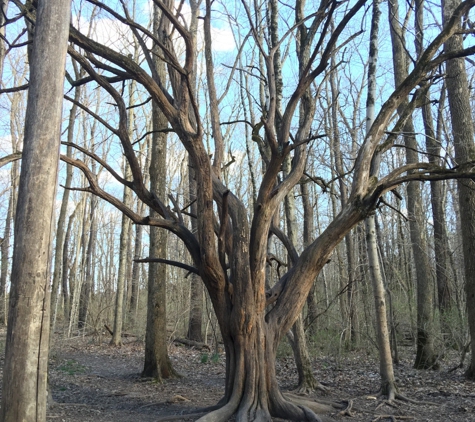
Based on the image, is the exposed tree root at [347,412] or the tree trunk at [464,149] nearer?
the exposed tree root at [347,412]

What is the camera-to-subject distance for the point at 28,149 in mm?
3891

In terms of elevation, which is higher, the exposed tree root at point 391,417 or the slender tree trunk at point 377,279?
the slender tree trunk at point 377,279

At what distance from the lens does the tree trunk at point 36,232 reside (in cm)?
362

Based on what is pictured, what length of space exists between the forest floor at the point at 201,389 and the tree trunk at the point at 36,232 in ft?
7.70

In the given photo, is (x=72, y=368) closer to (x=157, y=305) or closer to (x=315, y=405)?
(x=157, y=305)

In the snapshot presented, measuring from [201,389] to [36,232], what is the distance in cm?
579

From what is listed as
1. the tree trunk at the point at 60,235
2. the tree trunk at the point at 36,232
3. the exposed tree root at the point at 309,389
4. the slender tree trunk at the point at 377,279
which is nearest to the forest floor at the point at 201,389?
the exposed tree root at the point at 309,389

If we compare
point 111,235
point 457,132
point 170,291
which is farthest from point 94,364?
point 111,235

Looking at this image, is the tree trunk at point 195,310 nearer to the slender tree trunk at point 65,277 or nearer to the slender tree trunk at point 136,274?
the slender tree trunk at point 136,274

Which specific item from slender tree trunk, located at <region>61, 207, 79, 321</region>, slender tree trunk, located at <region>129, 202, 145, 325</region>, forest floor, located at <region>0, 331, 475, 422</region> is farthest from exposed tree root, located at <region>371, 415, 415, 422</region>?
slender tree trunk, located at <region>61, 207, 79, 321</region>

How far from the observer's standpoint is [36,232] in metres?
3.76

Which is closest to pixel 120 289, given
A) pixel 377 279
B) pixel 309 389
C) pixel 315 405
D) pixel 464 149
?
pixel 309 389

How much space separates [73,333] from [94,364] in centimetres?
663

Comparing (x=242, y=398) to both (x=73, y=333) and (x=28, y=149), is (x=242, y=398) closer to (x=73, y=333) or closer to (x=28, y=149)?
(x=28, y=149)
